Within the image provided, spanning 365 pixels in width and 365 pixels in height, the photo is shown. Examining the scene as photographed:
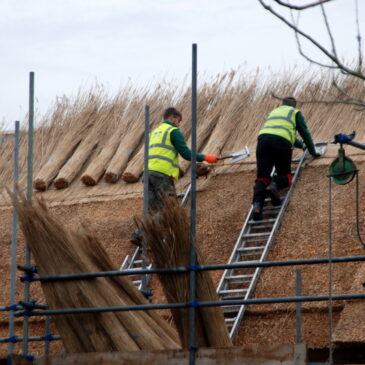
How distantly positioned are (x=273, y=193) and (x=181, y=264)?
7.95 feet

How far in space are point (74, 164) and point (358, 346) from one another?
17.1 ft

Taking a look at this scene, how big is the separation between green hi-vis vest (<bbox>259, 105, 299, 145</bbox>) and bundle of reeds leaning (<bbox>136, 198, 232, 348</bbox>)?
281 centimetres

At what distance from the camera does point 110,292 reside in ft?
22.4

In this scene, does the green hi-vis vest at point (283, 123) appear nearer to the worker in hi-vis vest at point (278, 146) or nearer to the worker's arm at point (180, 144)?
the worker in hi-vis vest at point (278, 146)

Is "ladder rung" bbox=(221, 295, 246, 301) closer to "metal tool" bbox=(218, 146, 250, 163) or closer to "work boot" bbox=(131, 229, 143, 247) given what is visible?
"work boot" bbox=(131, 229, 143, 247)

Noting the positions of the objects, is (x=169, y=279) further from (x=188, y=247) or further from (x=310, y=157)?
(x=310, y=157)

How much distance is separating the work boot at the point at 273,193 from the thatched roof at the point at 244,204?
13 cm

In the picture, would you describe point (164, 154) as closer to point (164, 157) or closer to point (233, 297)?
point (164, 157)

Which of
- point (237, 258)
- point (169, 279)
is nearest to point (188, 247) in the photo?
point (169, 279)

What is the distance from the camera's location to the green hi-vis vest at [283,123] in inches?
364

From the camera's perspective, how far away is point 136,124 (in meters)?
11.6

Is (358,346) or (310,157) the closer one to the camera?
(358,346)

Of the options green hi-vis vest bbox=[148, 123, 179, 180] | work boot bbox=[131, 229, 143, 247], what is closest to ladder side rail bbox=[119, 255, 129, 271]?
work boot bbox=[131, 229, 143, 247]

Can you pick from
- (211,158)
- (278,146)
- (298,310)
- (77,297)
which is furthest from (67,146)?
(298,310)
